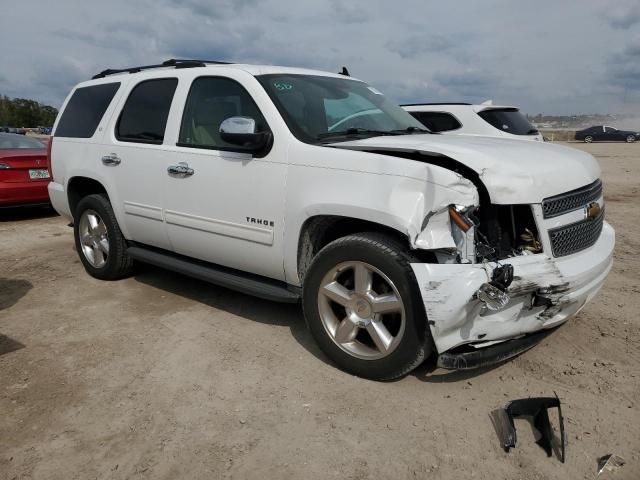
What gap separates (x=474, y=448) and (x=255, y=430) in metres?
1.12

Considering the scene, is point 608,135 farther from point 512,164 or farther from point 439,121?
point 512,164

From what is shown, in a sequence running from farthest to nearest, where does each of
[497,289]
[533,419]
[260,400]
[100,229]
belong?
[100,229] → [260,400] → [533,419] → [497,289]

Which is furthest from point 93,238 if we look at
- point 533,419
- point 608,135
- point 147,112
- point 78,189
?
point 608,135

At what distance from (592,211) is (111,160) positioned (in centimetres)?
388

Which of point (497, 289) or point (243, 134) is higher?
point (243, 134)

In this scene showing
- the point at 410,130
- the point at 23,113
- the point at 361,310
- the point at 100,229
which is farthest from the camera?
the point at 23,113

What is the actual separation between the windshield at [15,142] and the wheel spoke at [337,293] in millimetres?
7689

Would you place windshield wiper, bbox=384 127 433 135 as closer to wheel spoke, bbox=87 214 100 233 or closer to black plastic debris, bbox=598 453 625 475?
black plastic debris, bbox=598 453 625 475

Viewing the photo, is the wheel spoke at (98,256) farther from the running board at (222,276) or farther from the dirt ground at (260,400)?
the dirt ground at (260,400)

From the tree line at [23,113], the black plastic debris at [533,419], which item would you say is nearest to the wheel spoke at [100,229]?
the black plastic debris at [533,419]

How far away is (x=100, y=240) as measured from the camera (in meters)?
5.07

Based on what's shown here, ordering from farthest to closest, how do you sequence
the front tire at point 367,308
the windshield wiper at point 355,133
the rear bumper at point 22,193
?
the rear bumper at point 22,193 → the windshield wiper at point 355,133 → the front tire at point 367,308

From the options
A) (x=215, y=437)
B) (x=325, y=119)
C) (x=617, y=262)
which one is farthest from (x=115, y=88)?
(x=617, y=262)

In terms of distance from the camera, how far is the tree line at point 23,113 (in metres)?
91.5
